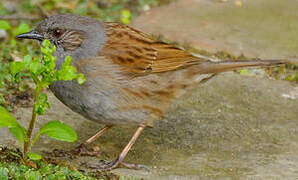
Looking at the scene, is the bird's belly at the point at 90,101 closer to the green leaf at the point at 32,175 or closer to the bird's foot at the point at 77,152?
the bird's foot at the point at 77,152

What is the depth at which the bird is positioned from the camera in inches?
165

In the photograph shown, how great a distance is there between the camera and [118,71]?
430 cm

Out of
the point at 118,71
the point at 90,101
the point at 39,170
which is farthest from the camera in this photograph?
the point at 118,71

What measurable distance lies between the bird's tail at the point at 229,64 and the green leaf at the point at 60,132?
141 cm

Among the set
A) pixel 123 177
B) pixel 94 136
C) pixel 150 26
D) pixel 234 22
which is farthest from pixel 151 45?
pixel 234 22

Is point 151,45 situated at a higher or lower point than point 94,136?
higher

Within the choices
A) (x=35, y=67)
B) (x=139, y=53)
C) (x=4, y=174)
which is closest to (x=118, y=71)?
(x=139, y=53)

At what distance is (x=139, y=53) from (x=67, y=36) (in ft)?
1.95

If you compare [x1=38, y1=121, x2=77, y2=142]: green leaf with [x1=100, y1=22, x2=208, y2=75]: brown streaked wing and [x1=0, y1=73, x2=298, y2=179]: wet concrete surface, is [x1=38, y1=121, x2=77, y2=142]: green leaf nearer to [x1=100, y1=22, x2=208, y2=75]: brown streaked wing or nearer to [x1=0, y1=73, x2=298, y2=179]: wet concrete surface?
[x1=0, y1=73, x2=298, y2=179]: wet concrete surface

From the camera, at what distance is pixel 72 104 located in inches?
165

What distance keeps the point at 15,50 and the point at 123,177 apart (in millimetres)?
2757

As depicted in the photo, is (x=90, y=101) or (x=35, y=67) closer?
(x=35, y=67)

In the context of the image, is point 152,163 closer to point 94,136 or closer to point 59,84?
point 94,136

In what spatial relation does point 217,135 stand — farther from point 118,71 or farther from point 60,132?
point 60,132
